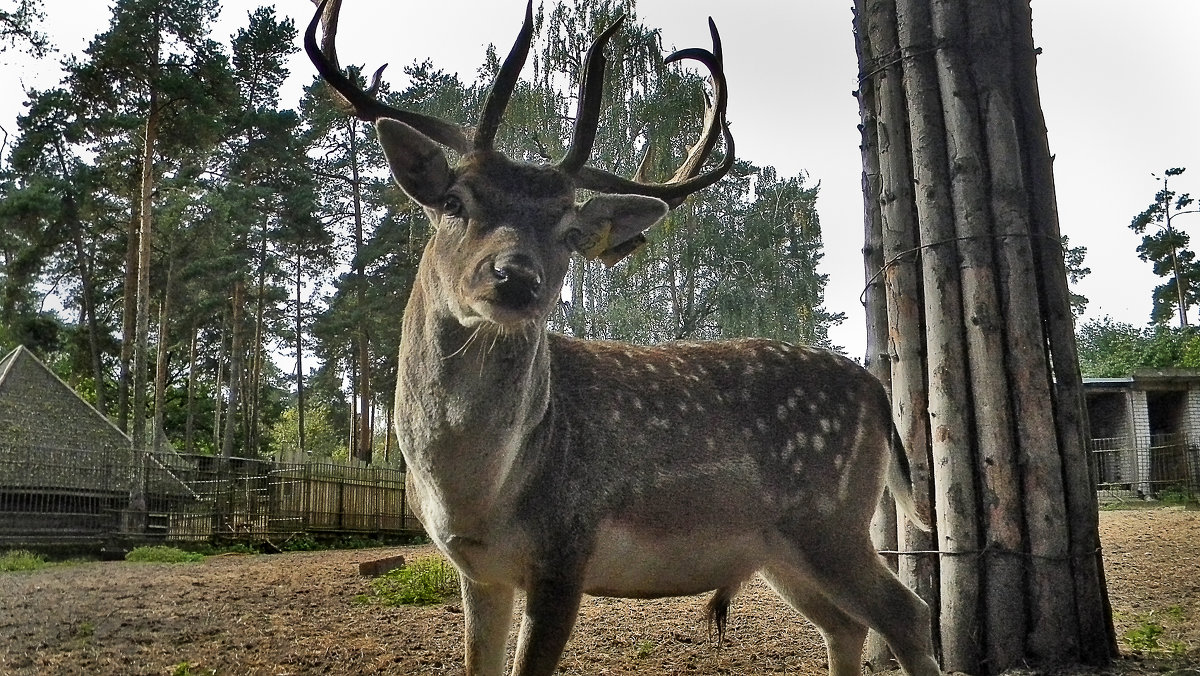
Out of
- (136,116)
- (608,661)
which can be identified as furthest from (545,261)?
(136,116)

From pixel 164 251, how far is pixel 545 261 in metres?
16.6

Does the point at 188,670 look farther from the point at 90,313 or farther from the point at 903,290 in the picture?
A: the point at 90,313

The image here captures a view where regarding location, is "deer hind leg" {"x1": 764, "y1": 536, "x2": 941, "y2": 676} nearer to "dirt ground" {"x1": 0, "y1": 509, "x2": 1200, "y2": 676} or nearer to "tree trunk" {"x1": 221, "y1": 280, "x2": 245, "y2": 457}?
"dirt ground" {"x1": 0, "y1": 509, "x2": 1200, "y2": 676}

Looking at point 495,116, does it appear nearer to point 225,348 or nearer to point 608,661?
point 608,661

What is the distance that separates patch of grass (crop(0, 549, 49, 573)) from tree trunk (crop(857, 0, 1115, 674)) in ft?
25.8

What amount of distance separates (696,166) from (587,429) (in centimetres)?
106

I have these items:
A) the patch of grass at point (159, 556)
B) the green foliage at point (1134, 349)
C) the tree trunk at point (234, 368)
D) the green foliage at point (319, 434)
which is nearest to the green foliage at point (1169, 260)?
the green foliage at point (1134, 349)

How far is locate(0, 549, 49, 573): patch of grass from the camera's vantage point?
26.3ft

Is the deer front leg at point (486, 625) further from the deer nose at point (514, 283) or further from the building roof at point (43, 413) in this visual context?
the building roof at point (43, 413)

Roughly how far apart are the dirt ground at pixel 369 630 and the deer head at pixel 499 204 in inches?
74.9

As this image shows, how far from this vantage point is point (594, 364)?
2912 millimetres

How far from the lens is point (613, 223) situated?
9.02 ft

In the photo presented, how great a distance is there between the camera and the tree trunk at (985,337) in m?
3.14

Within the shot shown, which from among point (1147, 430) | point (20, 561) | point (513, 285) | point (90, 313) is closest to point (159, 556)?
point (20, 561)
